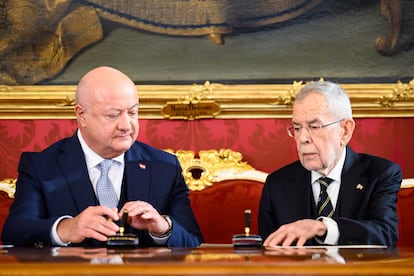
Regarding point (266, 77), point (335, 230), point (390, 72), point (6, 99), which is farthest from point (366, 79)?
point (6, 99)

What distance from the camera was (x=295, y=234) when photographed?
301 cm

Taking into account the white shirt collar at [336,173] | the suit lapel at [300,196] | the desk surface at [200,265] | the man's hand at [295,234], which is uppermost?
the white shirt collar at [336,173]

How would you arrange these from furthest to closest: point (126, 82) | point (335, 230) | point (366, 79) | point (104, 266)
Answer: point (366, 79) < point (126, 82) < point (335, 230) < point (104, 266)

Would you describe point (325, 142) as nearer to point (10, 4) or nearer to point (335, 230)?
point (335, 230)

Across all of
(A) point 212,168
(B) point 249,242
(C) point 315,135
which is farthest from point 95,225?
(A) point 212,168

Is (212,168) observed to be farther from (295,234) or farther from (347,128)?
(295,234)

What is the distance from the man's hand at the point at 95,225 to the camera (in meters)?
2.81

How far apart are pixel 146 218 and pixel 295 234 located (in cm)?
59

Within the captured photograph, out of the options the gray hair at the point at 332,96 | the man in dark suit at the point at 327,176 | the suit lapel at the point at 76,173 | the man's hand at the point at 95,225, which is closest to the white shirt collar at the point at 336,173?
the man in dark suit at the point at 327,176

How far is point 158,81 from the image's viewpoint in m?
4.71

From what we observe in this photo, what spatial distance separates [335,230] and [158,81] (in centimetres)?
189

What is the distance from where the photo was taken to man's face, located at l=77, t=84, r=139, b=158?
3557 mm

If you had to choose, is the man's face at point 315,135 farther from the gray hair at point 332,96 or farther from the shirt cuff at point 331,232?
the shirt cuff at point 331,232

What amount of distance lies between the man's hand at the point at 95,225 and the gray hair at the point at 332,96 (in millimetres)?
1270
